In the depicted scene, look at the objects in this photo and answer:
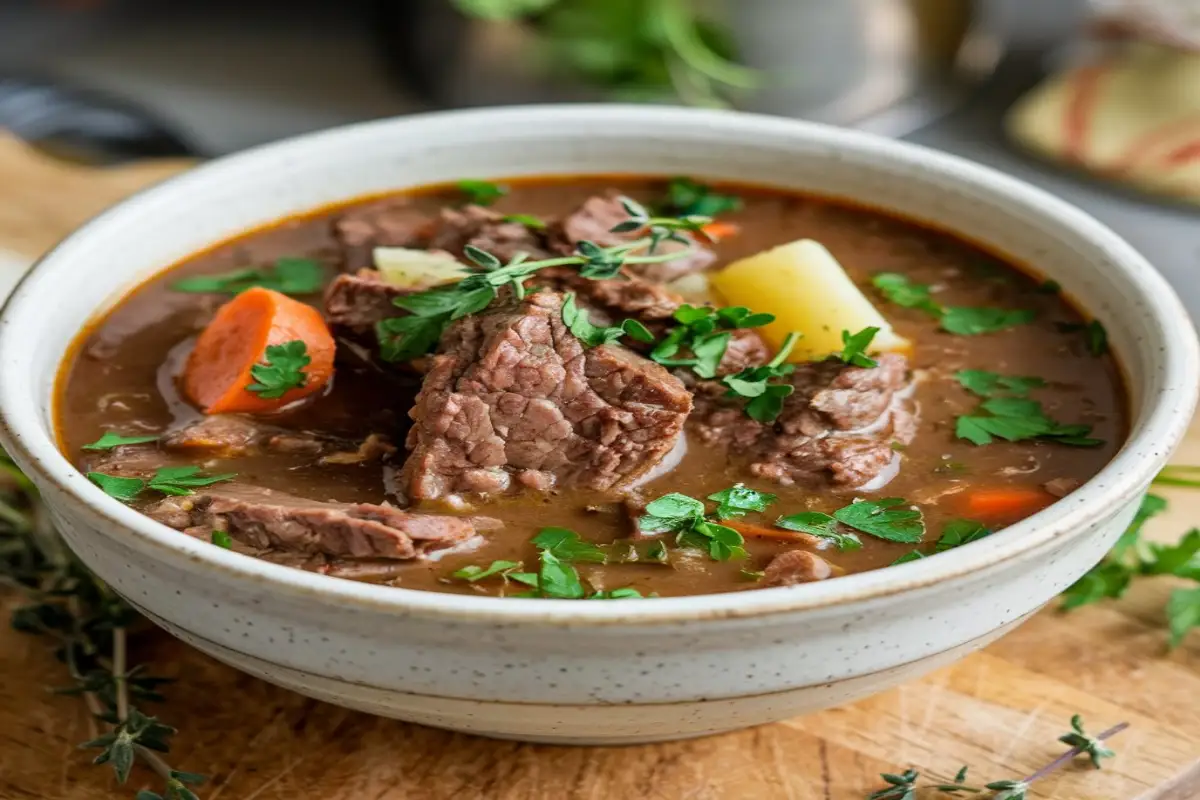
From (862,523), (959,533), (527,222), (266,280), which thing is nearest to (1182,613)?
(959,533)

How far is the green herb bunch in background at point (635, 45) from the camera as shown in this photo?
5.07 meters

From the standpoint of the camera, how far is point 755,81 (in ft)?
17.0

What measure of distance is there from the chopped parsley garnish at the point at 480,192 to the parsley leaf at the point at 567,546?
1381mm

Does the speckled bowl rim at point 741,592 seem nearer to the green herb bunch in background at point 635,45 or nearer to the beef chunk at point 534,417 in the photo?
the beef chunk at point 534,417

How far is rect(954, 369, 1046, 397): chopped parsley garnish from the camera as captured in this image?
2896 mm

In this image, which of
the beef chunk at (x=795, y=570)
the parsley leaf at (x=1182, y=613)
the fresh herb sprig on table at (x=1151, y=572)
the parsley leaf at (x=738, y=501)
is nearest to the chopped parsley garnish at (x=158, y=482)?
the parsley leaf at (x=738, y=501)

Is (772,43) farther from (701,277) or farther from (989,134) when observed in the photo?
(701,277)

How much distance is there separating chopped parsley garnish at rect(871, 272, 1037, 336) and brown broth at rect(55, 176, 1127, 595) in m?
0.02

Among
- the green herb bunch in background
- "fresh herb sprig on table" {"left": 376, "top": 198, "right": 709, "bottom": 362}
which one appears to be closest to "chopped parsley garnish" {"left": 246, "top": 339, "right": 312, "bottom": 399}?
"fresh herb sprig on table" {"left": 376, "top": 198, "right": 709, "bottom": 362}

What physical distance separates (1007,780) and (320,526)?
125 cm

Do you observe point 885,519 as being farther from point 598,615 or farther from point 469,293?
point 469,293

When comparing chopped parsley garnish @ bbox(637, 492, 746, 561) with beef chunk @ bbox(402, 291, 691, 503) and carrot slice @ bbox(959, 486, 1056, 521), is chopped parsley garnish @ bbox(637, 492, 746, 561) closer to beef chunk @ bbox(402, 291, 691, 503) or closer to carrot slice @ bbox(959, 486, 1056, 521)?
beef chunk @ bbox(402, 291, 691, 503)

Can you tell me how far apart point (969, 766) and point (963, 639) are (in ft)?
1.37

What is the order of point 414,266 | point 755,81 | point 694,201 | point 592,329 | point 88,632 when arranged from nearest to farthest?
point 592,329 < point 88,632 < point 414,266 < point 694,201 < point 755,81
